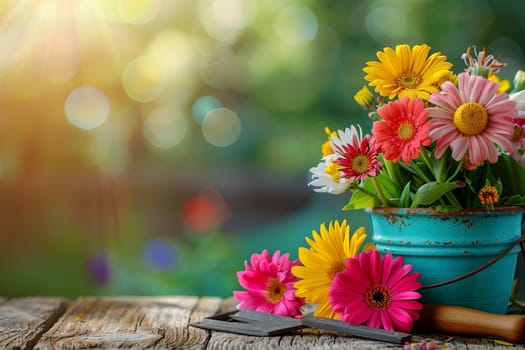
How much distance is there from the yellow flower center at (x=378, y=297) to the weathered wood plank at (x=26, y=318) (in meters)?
0.40

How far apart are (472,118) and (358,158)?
0.46 ft

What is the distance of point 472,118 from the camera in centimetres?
75

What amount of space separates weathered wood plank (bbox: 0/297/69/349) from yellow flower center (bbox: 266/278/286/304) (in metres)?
0.29

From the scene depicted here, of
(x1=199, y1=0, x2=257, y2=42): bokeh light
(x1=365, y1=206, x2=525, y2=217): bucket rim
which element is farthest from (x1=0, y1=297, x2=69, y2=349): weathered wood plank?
(x1=199, y1=0, x2=257, y2=42): bokeh light

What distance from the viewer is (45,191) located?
2.95m

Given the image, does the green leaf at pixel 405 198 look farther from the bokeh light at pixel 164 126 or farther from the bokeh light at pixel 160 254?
the bokeh light at pixel 160 254

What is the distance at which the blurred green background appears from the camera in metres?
2.67

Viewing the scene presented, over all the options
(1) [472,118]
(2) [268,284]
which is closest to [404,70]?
(1) [472,118]

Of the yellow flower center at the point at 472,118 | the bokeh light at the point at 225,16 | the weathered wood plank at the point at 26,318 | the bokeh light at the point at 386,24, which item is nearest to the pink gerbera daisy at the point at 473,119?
the yellow flower center at the point at 472,118

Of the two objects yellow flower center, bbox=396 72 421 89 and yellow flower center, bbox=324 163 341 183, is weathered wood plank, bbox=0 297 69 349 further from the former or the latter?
yellow flower center, bbox=396 72 421 89

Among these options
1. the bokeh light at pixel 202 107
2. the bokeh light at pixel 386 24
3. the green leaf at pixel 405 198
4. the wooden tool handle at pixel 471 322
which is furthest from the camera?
the bokeh light at pixel 202 107

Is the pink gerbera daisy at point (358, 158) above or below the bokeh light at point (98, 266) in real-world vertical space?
above

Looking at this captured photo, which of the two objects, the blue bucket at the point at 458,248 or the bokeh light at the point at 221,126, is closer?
the blue bucket at the point at 458,248

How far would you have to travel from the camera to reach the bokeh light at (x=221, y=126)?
2758 millimetres
